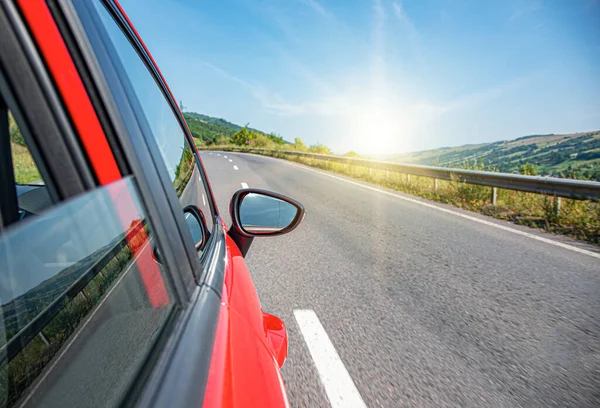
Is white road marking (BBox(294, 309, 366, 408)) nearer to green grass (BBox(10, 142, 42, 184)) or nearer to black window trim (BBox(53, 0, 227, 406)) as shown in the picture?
black window trim (BBox(53, 0, 227, 406))

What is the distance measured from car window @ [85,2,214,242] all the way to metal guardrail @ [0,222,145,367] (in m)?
0.51

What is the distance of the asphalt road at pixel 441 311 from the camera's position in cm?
200

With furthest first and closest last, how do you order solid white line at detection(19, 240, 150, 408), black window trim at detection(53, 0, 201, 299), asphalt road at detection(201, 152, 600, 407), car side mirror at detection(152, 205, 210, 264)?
asphalt road at detection(201, 152, 600, 407)
car side mirror at detection(152, 205, 210, 264)
black window trim at detection(53, 0, 201, 299)
solid white line at detection(19, 240, 150, 408)

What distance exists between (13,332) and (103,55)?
1.89ft

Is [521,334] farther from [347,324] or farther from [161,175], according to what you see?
[161,175]

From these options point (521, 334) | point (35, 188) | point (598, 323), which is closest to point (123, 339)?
point (35, 188)

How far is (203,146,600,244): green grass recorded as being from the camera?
556 centimetres

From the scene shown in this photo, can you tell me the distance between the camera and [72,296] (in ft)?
1.94

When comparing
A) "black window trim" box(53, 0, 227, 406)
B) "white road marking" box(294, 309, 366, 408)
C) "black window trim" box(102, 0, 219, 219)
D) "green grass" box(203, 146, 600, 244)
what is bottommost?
"green grass" box(203, 146, 600, 244)

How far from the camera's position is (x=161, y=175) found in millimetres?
1015

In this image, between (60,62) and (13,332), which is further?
(60,62)

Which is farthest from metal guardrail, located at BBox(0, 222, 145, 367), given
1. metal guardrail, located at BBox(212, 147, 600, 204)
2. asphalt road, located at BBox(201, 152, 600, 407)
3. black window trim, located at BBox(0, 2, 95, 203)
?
metal guardrail, located at BBox(212, 147, 600, 204)

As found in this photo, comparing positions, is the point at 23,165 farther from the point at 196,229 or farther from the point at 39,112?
the point at 196,229

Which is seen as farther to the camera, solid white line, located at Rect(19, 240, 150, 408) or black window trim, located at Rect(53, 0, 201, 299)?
black window trim, located at Rect(53, 0, 201, 299)
